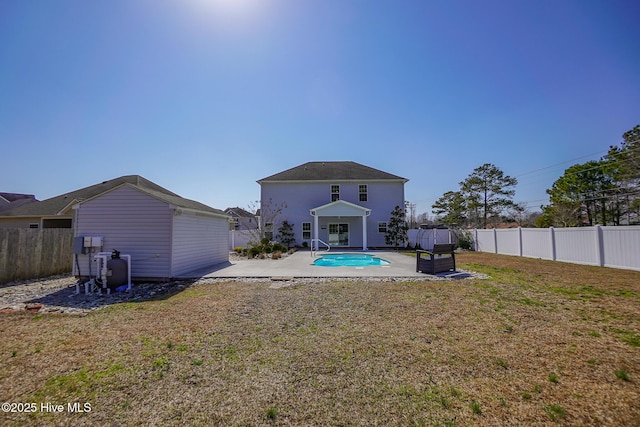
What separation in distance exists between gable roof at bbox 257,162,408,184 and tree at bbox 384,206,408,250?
310 cm

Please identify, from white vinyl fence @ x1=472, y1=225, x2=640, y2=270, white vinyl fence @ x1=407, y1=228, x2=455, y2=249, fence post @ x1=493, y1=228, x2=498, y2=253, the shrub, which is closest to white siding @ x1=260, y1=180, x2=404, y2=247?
white vinyl fence @ x1=407, y1=228, x2=455, y2=249

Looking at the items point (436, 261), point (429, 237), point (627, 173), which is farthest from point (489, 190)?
point (436, 261)

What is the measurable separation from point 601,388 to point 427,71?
12161 millimetres

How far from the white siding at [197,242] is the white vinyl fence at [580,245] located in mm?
15902

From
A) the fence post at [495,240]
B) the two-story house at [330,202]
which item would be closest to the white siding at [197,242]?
the two-story house at [330,202]

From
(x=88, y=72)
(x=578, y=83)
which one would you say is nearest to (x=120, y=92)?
(x=88, y=72)

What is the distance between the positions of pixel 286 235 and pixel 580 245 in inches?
726

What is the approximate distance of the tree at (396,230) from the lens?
76.3 feet

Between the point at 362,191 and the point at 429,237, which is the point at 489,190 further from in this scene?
the point at 362,191

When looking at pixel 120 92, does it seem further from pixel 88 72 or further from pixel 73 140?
pixel 73 140

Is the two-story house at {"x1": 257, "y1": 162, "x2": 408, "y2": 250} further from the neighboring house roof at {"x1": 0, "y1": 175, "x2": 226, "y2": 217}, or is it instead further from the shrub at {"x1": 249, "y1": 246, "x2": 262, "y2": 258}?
the neighboring house roof at {"x1": 0, "y1": 175, "x2": 226, "y2": 217}

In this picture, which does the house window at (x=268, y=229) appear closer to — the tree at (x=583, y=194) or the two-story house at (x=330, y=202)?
the two-story house at (x=330, y=202)

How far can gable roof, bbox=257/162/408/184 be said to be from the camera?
24.1m

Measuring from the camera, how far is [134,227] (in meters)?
9.33
